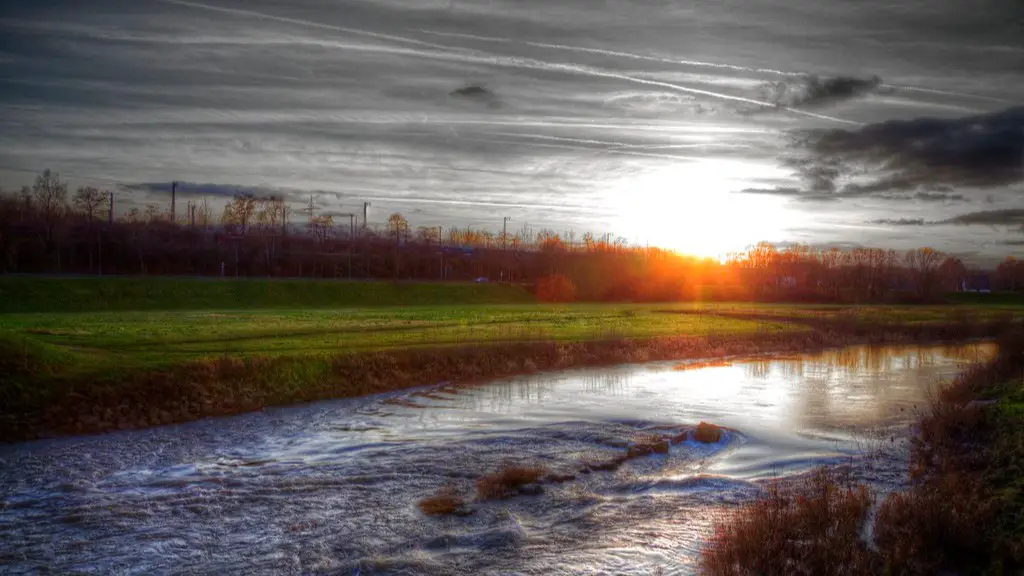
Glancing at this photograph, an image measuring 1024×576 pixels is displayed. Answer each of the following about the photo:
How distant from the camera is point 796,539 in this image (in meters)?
12.6

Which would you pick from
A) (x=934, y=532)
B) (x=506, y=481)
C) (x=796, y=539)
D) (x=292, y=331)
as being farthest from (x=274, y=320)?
(x=934, y=532)

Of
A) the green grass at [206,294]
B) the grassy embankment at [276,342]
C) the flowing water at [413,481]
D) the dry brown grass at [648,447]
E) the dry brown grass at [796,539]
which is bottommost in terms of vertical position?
the flowing water at [413,481]

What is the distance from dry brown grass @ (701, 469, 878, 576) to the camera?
11578mm

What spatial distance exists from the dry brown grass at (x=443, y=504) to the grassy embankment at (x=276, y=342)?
1261 centimetres

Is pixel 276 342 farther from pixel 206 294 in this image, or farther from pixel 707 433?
pixel 206 294

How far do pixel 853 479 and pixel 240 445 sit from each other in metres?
17.0

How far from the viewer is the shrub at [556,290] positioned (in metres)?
102

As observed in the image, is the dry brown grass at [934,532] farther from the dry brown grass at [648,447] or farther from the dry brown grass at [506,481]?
the dry brown grass at [648,447]

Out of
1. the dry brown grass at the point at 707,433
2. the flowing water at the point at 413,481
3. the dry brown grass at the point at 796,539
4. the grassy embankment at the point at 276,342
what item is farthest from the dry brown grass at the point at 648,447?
the grassy embankment at the point at 276,342

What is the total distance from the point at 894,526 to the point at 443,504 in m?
8.87

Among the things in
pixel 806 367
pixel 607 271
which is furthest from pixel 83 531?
pixel 607 271

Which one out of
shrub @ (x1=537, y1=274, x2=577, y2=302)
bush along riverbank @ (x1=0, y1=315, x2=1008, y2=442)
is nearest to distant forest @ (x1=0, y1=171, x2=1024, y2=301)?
shrub @ (x1=537, y1=274, x2=577, y2=302)

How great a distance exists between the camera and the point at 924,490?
1505cm

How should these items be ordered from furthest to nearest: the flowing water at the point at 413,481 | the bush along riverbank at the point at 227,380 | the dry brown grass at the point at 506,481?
the bush along riverbank at the point at 227,380, the dry brown grass at the point at 506,481, the flowing water at the point at 413,481
